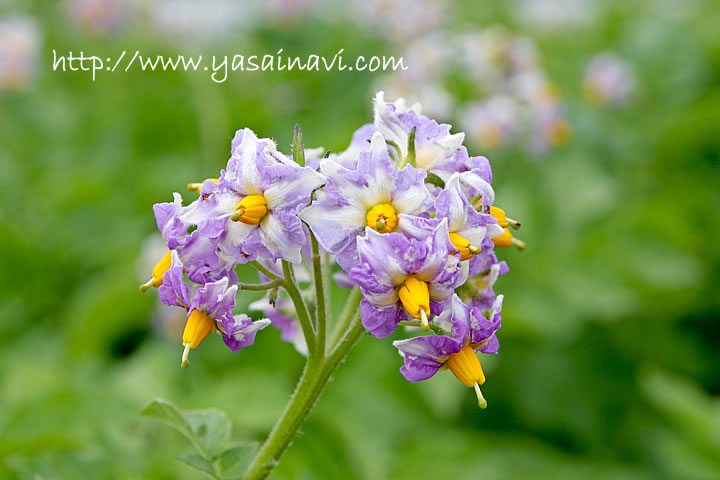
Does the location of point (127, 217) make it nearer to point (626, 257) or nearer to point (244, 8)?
point (626, 257)

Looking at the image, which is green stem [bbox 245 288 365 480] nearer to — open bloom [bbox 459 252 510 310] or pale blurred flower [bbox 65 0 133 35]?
open bloom [bbox 459 252 510 310]

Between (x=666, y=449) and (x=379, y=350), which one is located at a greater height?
(x=379, y=350)

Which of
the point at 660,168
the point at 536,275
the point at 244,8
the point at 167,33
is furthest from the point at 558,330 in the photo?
the point at 244,8

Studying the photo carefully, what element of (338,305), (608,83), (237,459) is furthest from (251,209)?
(608,83)

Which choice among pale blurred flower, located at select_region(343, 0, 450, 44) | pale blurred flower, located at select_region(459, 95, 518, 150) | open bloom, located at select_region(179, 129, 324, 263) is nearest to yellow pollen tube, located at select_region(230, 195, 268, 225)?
open bloom, located at select_region(179, 129, 324, 263)

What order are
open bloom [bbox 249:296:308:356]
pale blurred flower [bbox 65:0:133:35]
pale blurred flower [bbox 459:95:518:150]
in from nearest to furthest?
open bloom [bbox 249:296:308:356] < pale blurred flower [bbox 459:95:518:150] < pale blurred flower [bbox 65:0:133:35]

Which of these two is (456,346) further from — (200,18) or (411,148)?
(200,18)
